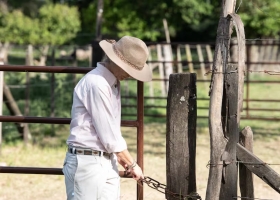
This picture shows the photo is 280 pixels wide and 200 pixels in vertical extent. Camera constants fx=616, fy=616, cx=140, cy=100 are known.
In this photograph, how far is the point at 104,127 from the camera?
3.39 m

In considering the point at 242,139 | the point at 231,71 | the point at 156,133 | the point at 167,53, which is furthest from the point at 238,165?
the point at 167,53

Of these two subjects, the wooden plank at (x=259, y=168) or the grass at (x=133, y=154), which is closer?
the wooden plank at (x=259, y=168)

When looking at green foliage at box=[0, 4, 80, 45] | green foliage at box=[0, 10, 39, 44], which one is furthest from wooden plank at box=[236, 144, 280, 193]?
green foliage at box=[0, 10, 39, 44]

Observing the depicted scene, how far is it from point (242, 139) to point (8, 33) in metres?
32.5

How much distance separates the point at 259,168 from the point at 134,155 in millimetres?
5152

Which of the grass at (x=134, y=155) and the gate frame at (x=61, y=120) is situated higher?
the gate frame at (x=61, y=120)

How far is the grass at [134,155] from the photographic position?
663 centimetres

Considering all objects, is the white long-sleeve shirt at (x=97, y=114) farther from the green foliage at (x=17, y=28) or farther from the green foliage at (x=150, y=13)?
the green foliage at (x=17, y=28)

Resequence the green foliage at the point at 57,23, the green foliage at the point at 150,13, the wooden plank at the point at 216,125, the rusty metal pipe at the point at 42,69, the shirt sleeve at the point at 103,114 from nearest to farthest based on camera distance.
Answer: the shirt sleeve at the point at 103,114
the wooden plank at the point at 216,125
the rusty metal pipe at the point at 42,69
the green foliage at the point at 150,13
the green foliage at the point at 57,23

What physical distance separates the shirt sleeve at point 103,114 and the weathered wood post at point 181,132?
0.51 metres

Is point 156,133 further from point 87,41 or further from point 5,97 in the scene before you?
point 87,41

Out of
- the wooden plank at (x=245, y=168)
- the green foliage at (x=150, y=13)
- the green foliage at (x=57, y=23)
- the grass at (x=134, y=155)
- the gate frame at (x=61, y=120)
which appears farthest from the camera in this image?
the green foliage at (x=57, y=23)

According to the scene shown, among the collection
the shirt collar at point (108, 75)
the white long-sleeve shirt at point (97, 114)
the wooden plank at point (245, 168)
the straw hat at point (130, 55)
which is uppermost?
the straw hat at point (130, 55)

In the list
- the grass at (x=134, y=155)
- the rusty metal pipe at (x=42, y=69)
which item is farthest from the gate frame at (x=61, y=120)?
the grass at (x=134, y=155)
